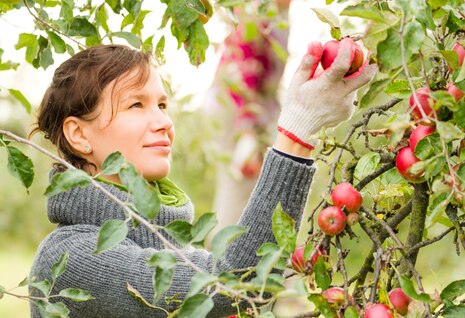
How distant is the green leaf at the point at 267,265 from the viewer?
32.1 inches

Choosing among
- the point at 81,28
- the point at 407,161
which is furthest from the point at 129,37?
the point at 407,161

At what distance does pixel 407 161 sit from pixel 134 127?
2.06 feet

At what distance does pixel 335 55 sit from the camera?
3.98 ft

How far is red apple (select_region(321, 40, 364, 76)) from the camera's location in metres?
1.20

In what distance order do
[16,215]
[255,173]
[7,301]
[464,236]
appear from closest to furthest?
[464,236], [255,173], [7,301], [16,215]

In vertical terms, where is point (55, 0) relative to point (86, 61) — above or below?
above

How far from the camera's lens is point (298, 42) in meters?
4.45

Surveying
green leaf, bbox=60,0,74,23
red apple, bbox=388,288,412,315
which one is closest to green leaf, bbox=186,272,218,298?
red apple, bbox=388,288,412,315

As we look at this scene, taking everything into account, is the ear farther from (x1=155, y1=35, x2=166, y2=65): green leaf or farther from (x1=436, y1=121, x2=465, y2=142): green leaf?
(x1=436, y1=121, x2=465, y2=142): green leaf

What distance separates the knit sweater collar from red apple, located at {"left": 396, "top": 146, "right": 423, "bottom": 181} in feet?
1.95

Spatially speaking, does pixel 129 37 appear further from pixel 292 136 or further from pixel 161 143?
pixel 292 136

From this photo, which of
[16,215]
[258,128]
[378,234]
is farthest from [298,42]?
[16,215]

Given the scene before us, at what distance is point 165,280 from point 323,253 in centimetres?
28

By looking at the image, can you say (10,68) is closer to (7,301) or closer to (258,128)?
(258,128)
